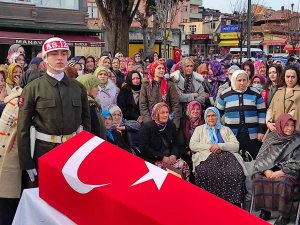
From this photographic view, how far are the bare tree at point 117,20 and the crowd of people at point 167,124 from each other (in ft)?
30.2

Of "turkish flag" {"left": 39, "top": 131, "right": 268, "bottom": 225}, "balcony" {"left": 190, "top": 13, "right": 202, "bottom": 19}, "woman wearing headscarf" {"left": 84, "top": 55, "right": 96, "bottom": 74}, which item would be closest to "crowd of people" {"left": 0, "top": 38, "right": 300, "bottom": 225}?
"turkish flag" {"left": 39, "top": 131, "right": 268, "bottom": 225}

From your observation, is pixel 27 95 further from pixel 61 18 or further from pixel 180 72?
pixel 61 18

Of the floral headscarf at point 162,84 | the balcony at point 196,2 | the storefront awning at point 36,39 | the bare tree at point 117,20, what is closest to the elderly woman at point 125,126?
the floral headscarf at point 162,84

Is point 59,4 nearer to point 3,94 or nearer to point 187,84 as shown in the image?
point 187,84

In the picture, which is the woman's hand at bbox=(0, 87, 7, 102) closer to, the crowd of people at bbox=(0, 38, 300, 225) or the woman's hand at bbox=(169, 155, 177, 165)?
the crowd of people at bbox=(0, 38, 300, 225)

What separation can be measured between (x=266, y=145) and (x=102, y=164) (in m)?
3.83

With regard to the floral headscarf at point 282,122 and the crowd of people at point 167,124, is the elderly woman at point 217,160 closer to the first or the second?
the crowd of people at point 167,124

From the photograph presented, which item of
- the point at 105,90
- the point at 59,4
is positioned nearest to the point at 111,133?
the point at 105,90

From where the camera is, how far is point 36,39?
22875 mm

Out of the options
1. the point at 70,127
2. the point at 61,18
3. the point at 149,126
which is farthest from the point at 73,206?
the point at 61,18

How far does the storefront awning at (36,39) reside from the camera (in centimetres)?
2197

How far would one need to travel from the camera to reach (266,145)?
5.93 meters

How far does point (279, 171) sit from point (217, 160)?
81cm

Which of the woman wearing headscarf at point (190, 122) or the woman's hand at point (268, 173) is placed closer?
the woman's hand at point (268, 173)
